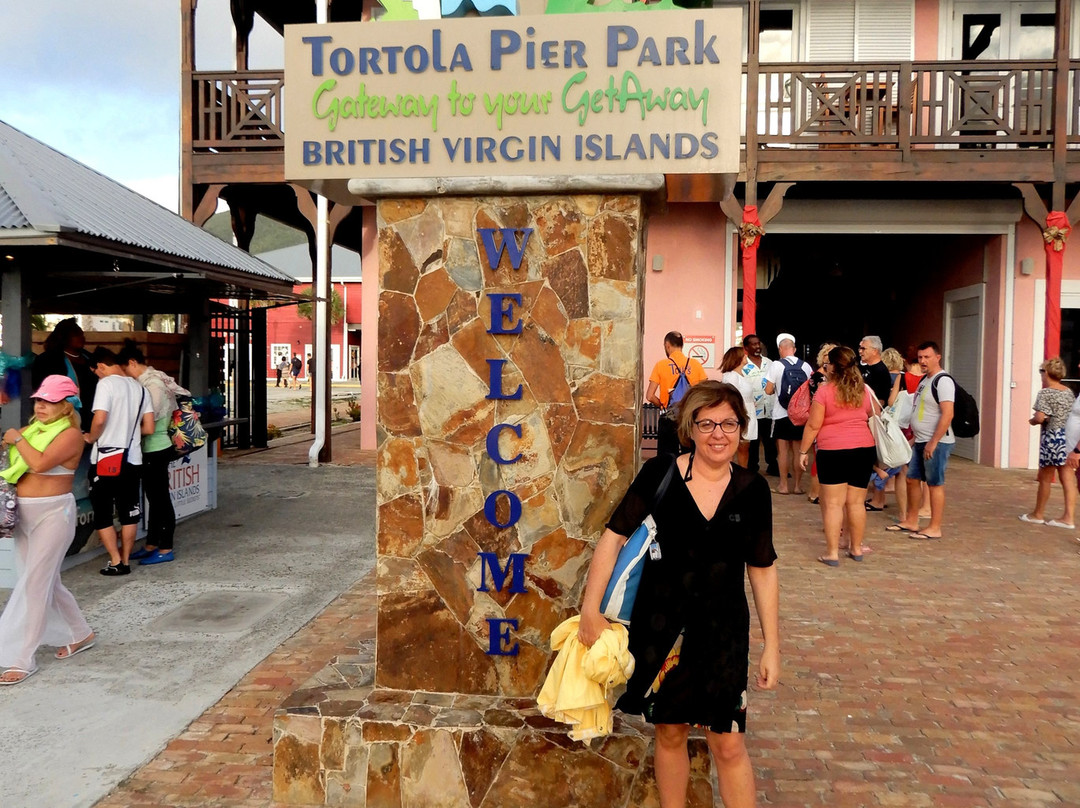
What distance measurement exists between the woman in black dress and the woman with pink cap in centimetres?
328

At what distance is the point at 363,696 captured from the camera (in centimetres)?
369

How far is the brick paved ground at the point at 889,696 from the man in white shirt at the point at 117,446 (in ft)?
6.20

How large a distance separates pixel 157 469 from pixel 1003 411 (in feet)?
37.8

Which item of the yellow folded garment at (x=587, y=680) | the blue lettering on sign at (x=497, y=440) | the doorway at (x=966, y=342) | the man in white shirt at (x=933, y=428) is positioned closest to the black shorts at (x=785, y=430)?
the man in white shirt at (x=933, y=428)

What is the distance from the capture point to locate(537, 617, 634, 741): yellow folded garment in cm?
281

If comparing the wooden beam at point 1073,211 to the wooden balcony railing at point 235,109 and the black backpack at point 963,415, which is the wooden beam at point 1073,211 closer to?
the black backpack at point 963,415

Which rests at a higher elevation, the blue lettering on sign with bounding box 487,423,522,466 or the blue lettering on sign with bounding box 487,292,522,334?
the blue lettering on sign with bounding box 487,292,522,334

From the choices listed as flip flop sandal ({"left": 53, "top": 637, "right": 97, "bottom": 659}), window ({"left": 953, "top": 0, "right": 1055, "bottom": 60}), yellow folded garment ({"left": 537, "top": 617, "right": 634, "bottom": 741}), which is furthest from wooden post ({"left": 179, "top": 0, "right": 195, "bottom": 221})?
yellow folded garment ({"left": 537, "top": 617, "right": 634, "bottom": 741})

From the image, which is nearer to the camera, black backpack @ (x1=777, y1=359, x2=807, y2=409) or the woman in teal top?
the woman in teal top

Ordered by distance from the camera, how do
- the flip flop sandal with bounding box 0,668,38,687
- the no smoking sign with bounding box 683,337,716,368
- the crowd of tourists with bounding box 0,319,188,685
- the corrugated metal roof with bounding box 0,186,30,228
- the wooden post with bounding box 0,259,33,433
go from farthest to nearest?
1. the no smoking sign with bounding box 683,337,716,368
2. the wooden post with bounding box 0,259,33,433
3. the corrugated metal roof with bounding box 0,186,30,228
4. the crowd of tourists with bounding box 0,319,188,685
5. the flip flop sandal with bounding box 0,668,38,687

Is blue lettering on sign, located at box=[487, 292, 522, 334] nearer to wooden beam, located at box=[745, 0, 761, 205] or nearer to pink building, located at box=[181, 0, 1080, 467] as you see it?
pink building, located at box=[181, 0, 1080, 467]

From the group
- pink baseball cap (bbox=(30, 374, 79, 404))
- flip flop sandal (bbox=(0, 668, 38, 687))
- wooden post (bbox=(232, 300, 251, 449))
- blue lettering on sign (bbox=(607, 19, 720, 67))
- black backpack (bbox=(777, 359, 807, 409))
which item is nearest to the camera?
blue lettering on sign (bbox=(607, 19, 720, 67))

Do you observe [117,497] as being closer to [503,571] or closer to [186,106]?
[503,571]

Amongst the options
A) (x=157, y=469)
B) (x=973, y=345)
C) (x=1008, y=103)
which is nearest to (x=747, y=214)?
(x=1008, y=103)
